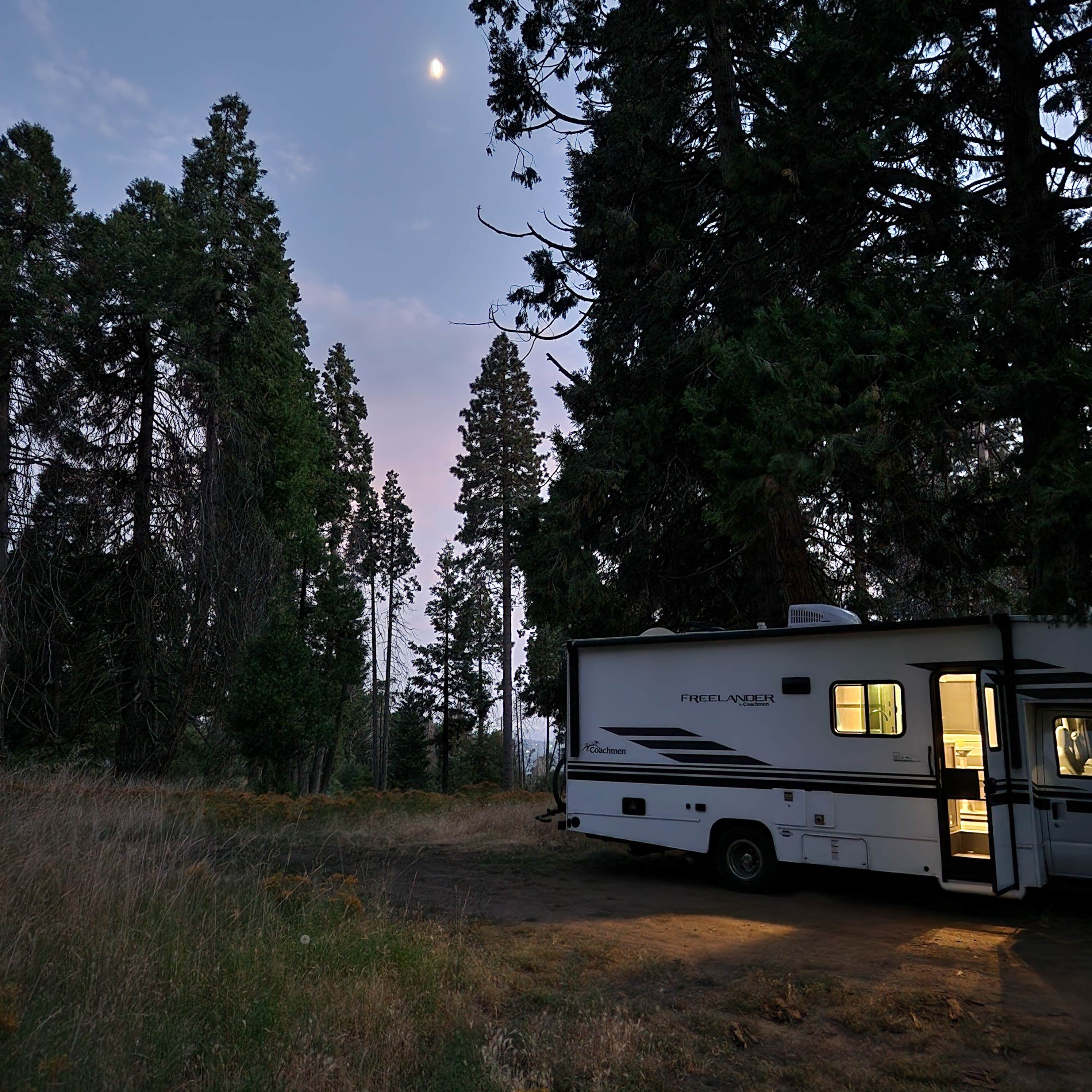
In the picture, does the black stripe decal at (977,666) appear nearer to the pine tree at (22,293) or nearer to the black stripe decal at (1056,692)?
the black stripe decal at (1056,692)

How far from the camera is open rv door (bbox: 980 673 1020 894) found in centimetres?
881

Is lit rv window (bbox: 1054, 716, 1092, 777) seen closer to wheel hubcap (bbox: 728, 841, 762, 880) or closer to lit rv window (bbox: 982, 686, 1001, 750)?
lit rv window (bbox: 982, 686, 1001, 750)

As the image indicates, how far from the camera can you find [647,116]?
15.3 metres

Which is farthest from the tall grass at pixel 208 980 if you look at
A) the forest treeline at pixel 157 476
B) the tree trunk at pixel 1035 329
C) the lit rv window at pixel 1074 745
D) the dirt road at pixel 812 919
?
the forest treeline at pixel 157 476

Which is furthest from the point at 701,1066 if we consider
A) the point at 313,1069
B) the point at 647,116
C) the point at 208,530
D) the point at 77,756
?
the point at 77,756

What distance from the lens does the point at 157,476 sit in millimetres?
24359

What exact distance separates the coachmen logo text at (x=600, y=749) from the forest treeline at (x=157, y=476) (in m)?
8.45

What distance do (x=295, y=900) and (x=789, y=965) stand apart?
440 centimetres

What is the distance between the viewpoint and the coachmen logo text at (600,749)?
1177 centimetres

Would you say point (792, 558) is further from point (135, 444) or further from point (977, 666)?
point (135, 444)

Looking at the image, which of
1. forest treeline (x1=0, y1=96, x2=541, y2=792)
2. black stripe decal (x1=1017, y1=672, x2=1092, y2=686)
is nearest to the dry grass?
black stripe decal (x1=1017, y1=672, x2=1092, y2=686)

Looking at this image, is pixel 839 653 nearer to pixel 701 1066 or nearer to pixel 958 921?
pixel 958 921

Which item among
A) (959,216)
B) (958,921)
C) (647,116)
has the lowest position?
(958,921)

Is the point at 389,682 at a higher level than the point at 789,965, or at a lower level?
higher
